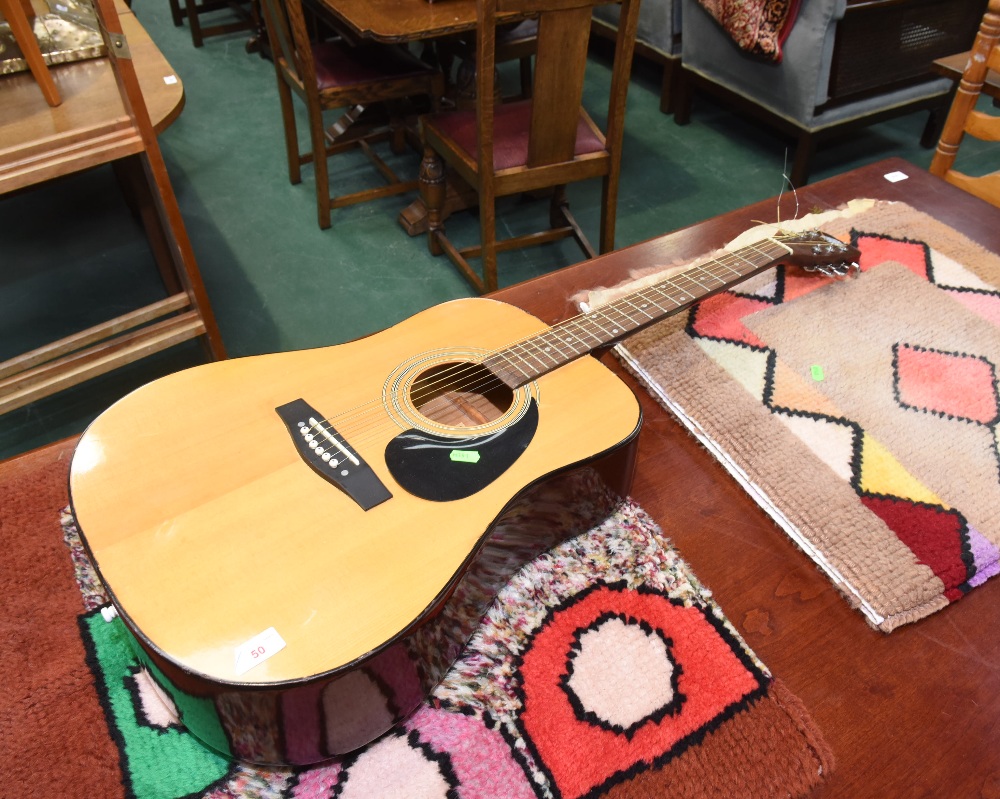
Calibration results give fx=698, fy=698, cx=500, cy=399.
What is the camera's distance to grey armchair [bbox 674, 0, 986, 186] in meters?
2.37

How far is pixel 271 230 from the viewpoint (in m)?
2.49

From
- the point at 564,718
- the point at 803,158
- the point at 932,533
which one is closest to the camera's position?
the point at 564,718

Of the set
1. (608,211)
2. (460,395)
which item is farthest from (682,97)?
(460,395)

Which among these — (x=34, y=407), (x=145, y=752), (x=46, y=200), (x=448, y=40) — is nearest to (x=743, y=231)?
(x=145, y=752)

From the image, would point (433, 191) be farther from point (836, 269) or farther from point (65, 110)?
point (836, 269)

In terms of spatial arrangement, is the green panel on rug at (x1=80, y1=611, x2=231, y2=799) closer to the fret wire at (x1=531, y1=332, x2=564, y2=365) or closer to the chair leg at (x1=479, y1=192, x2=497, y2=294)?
the fret wire at (x1=531, y1=332, x2=564, y2=365)

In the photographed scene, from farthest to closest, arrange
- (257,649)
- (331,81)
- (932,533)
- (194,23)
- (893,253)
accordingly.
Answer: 1. (194,23)
2. (331,81)
3. (893,253)
4. (932,533)
5. (257,649)

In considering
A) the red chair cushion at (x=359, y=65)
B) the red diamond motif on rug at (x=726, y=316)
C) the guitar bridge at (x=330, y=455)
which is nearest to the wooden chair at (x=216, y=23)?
the red chair cushion at (x=359, y=65)

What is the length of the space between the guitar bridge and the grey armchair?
7.56ft

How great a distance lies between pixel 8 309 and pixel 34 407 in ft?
1.42

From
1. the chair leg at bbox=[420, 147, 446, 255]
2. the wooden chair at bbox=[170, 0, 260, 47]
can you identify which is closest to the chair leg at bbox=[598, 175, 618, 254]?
the chair leg at bbox=[420, 147, 446, 255]

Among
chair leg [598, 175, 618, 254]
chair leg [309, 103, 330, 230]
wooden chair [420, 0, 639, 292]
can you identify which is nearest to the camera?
wooden chair [420, 0, 639, 292]

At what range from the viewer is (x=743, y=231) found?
1372 mm

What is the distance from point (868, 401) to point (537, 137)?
1143mm
